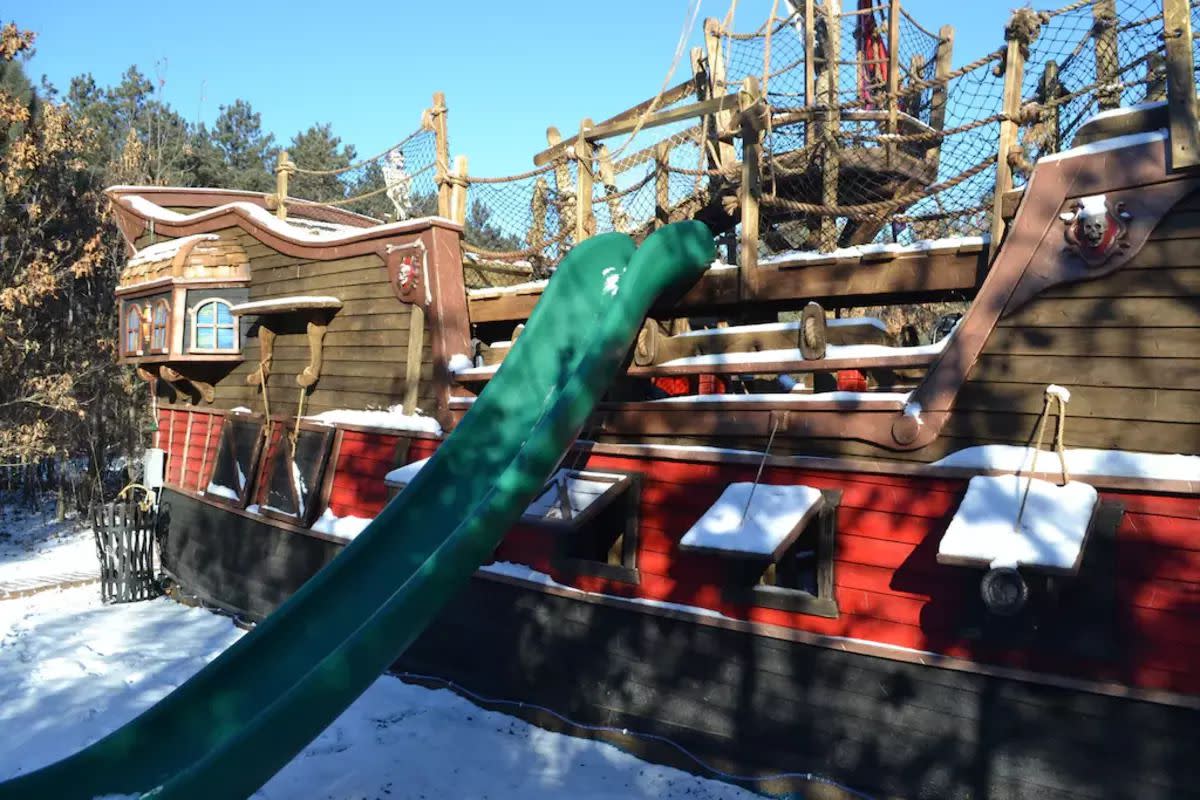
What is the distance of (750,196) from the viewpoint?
229 inches

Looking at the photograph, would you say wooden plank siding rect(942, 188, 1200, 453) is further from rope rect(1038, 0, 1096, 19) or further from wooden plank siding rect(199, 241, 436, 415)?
wooden plank siding rect(199, 241, 436, 415)

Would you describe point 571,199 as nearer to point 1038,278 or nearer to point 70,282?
point 1038,278

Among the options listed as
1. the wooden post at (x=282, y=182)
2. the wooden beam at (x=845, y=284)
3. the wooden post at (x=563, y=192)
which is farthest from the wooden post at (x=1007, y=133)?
the wooden post at (x=282, y=182)

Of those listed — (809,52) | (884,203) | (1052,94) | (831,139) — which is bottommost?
(884,203)

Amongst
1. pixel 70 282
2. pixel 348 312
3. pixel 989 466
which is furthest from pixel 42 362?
pixel 989 466

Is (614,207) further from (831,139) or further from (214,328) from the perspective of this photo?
(214,328)

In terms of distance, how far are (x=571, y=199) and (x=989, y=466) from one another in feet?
19.9

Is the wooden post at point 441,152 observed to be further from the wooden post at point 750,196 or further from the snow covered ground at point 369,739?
the snow covered ground at point 369,739

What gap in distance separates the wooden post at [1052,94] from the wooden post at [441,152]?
4633mm

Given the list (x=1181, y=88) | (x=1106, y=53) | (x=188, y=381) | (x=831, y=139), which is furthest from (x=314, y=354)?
(x=1181, y=88)

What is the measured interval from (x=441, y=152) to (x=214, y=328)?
3681mm

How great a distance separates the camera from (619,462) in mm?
5824

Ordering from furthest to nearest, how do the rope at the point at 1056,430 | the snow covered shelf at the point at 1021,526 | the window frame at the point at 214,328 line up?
the window frame at the point at 214,328 < the rope at the point at 1056,430 < the snow covered shelf at the point at 1021,526

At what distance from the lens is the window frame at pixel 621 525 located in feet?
17.8
